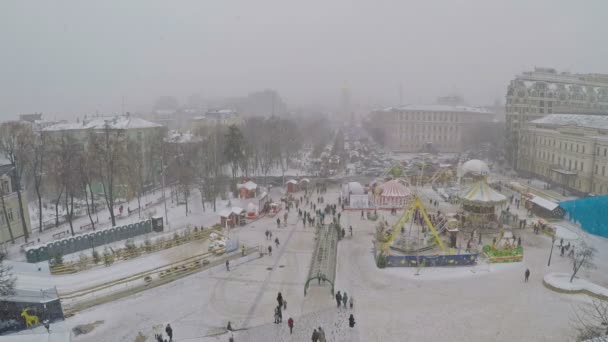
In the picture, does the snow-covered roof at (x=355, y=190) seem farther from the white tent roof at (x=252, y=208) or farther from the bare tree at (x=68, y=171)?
the bare tree at (x=68, y=171)

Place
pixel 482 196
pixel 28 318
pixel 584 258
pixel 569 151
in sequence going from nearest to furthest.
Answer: pixel 28 318
pixel 584 258
pixel 482 196
pixel 569 151

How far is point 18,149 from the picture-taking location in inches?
1262

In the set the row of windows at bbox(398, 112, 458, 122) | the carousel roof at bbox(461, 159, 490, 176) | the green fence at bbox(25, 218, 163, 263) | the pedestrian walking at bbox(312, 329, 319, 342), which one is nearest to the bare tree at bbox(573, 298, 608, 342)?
the pedestrian walking at bbox(312, 329, 319, 342)

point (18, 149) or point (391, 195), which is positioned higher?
point (18, 149)

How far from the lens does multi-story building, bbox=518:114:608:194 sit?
41062 mm

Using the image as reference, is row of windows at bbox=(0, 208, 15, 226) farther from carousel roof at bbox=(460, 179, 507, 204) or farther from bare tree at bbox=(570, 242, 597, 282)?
bare tree at bbox=(570, 242, 597, 282)

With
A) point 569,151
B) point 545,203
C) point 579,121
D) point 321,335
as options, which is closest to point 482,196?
point 545,203

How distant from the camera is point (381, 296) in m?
20.0

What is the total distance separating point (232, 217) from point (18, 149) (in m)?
17.7

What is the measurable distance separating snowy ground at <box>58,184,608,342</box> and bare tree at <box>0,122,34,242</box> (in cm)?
1551

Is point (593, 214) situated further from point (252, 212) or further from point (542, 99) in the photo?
point (542, 99)

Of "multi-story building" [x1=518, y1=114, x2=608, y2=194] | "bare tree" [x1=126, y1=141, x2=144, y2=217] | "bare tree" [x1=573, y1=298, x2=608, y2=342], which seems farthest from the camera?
"multi-story building" [x1=518, y1=114, x2=608, y2=194]

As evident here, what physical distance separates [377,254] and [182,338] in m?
12.5

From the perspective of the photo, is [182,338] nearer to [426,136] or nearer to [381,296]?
[381,296]
